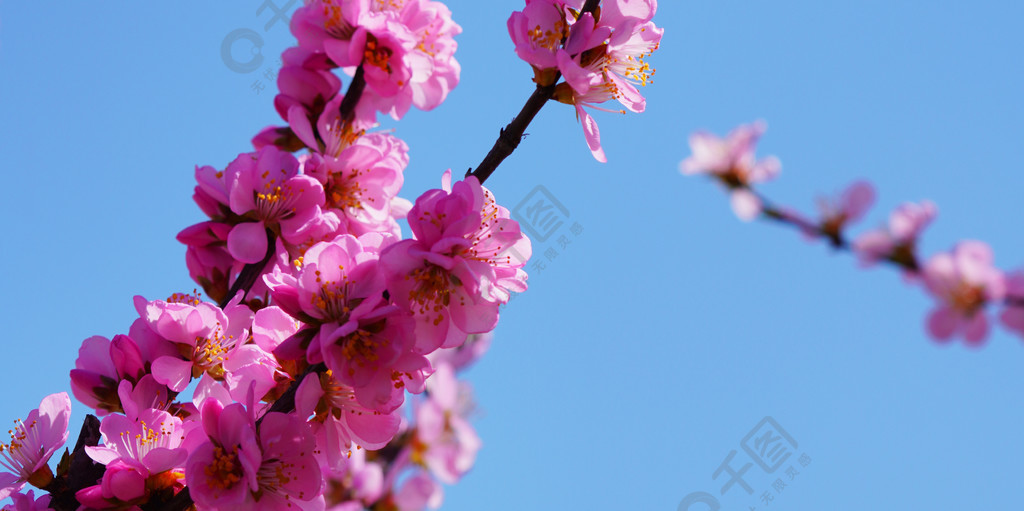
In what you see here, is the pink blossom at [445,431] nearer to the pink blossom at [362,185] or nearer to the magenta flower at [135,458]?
the pink blossom at [362,185]

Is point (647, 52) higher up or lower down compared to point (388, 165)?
higher up

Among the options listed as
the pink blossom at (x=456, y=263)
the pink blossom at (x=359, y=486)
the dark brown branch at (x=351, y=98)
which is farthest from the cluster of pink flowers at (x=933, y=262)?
the pink blossom at (x=359, y=486)

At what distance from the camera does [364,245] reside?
1655 mm

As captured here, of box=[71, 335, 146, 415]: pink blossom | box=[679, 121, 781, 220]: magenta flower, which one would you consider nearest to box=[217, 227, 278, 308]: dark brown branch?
box=[71, 335, 146, 415]: pink blossom

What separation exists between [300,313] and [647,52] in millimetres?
1114

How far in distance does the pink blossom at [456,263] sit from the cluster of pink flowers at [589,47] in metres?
0.34

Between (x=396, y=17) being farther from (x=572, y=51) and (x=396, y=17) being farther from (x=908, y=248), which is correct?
(x=908, y=248)

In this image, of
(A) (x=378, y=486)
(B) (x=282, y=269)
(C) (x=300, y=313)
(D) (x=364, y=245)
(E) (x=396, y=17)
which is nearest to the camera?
(C) (x=300, y=313)

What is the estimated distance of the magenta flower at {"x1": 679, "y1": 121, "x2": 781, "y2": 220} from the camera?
3.30ft

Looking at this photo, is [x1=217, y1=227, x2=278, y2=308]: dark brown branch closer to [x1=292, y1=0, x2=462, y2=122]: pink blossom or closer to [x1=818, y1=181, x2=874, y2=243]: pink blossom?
[x1=292, y1=0, x2=462, y2=122]: pink blossom

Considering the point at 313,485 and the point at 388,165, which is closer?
the point at 313,485

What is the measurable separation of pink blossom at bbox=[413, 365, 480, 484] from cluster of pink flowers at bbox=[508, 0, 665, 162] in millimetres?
2472

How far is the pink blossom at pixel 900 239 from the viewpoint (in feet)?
2.97

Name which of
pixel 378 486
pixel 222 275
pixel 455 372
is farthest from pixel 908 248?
pixel 455 372
